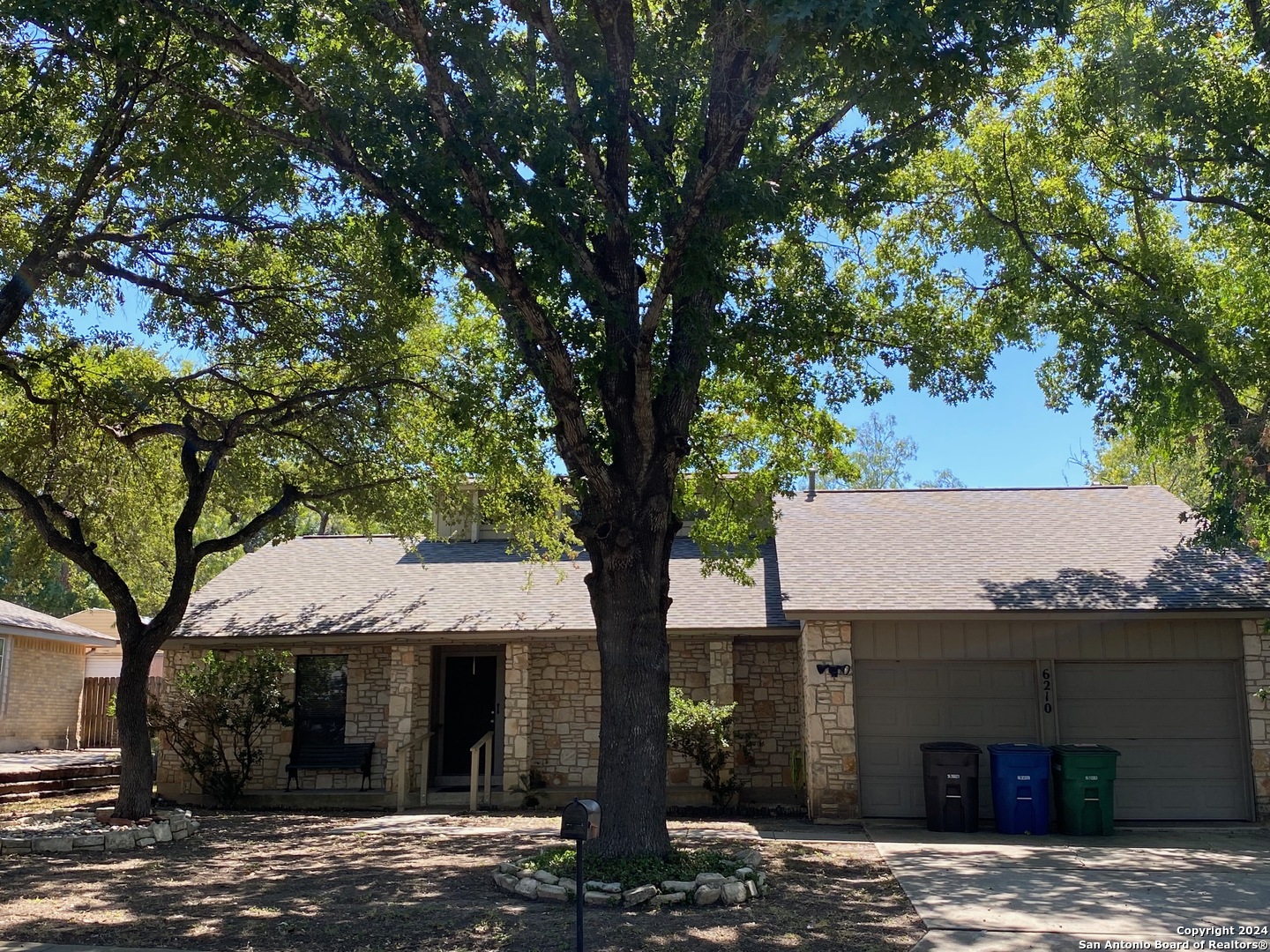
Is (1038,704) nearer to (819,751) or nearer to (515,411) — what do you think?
(819,751)

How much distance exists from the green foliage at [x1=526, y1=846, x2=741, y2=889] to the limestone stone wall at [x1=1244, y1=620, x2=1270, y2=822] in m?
7.86

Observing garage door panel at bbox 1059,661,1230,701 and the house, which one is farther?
garage door panel at bbox 1059,661,1230,701

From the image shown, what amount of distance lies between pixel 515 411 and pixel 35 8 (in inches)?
233

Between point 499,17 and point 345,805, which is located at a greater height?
point 499,17

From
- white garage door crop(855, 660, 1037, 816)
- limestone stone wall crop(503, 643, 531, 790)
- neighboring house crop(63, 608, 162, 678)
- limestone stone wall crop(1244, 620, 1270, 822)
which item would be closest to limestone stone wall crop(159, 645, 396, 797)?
limestone stone wall crop(503, 643, 531, 790)

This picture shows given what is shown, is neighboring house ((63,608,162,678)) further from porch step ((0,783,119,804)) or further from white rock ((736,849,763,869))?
white rock ((736,849,763,869))

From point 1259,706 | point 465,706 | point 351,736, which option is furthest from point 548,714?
point 1259,706

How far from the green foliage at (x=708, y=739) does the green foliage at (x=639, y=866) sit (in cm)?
502

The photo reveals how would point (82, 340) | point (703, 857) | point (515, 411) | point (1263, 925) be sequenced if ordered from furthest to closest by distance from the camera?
point (82, 340) → point (515, 411) → point (703, 857) → point (1263, 925)

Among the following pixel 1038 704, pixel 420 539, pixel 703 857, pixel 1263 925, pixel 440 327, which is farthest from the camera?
pixel 420 539

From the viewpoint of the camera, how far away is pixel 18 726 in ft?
74.8

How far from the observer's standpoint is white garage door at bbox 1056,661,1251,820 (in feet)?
43.4

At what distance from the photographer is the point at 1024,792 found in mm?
Result: 12469

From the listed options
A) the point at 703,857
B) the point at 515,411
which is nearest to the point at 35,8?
the point at 515,411
